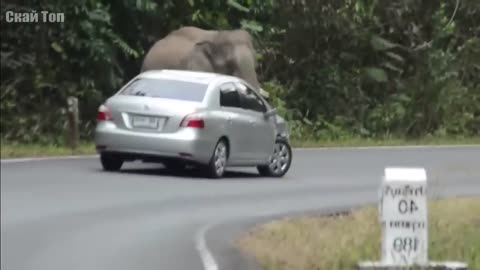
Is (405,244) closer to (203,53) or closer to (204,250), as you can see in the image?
(204,250)

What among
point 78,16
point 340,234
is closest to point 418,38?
point 78,16

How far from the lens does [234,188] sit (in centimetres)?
1661

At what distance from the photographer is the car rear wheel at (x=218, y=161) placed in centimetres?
1689

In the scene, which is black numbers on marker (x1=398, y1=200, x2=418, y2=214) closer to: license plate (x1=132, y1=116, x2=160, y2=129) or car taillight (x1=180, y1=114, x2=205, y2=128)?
license plate (x1=132, y1=116, x2=160, y2=129)

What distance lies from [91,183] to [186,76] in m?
4.22

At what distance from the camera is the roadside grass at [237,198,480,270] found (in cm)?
Result: 1130

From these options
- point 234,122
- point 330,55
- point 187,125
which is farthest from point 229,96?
point 330,55

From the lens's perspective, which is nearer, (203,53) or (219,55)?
(203,53)

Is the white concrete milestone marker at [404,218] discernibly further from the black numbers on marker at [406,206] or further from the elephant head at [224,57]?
the elephant head at [224,57]

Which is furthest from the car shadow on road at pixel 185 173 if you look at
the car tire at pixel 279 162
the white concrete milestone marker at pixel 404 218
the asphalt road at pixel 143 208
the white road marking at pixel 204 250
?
the white concrete milestone marker at pixel 404 218

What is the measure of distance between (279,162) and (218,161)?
238 centimetres

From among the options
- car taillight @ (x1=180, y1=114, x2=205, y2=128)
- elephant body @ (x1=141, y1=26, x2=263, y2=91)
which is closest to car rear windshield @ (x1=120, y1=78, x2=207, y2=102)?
car taillight @ (x1=180, y1=114, x2=205, y2=128)

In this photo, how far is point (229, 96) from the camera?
1775cm

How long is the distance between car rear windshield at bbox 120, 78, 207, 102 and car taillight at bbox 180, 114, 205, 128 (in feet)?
1.11
